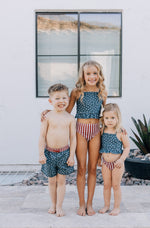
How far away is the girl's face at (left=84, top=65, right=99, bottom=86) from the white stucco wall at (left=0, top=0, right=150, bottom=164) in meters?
2.36

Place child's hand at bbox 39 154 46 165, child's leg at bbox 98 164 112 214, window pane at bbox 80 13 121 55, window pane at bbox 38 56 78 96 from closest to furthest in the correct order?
child's hand at bbox 39 154 46 165, child's leg at bbox 98 164 112 214, window pane at bbox 80 13 121 55, window pane at bbox 38 56 78 96

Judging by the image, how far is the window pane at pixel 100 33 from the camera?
5059 mm

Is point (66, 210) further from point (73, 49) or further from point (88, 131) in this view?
point (73, 49)

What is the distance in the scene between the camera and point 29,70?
197 inches

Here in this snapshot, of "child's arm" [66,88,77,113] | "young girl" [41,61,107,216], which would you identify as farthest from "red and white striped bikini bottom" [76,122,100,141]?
"child's arm" [66,88,77,113]

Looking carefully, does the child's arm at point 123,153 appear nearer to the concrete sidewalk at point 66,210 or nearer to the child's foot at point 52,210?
the concrete sidewalk at point 66,210

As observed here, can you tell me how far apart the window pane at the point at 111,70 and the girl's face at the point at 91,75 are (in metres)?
2.46

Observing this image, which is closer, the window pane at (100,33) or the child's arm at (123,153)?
the child's arm at (123,153)

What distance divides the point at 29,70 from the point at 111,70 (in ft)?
5.14

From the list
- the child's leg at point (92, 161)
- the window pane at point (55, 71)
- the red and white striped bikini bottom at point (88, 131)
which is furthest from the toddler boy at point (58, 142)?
the window pane at point (55, 71)

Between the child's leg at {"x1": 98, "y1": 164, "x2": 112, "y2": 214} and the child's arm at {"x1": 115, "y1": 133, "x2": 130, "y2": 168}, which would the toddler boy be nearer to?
the child's leg at {"x1": 98, "y1": 164, "x2": 112, "y2": 214}

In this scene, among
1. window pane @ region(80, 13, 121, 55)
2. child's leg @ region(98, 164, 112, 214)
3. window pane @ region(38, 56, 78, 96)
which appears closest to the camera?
child's leg @ region(98, 164, 112, 214)

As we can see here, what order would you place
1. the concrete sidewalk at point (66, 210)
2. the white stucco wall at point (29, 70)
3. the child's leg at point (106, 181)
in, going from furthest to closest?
the white stucco wall at point (29, 70)
the child's leg at point (106, 181)
the concrete sidewalk at point (66, 210)

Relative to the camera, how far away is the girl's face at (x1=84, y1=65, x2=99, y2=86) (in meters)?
2.75
